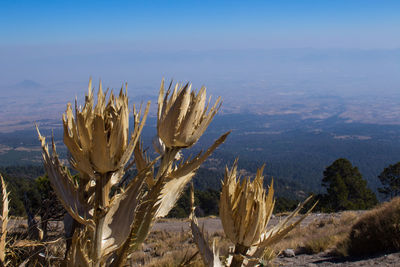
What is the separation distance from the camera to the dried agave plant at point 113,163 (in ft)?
3.14

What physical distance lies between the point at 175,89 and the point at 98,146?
40 centimetres

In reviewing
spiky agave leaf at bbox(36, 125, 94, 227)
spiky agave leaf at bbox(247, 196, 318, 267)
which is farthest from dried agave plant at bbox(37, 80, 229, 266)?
spiky agave leaf at bbox(247, 196, 318, 267)

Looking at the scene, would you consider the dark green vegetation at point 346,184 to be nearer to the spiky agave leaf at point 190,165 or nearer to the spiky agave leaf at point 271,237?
the spiky agave leaf at point 271,237

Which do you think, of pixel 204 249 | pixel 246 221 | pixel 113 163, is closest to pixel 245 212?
pixel 246 221

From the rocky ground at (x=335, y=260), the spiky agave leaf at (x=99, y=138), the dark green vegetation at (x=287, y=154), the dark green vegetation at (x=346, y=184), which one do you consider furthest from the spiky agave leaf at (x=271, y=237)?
the dark green vegetation at (x=287, y=154)

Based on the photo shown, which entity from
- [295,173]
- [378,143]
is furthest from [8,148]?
[378,143]

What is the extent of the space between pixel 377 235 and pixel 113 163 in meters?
7.87

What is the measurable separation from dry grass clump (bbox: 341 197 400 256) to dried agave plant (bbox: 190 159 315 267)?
6837 millimetres

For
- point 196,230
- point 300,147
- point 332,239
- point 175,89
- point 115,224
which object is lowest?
point 300,147

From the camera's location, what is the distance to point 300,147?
184125 mm

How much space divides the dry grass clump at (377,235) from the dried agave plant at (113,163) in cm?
707

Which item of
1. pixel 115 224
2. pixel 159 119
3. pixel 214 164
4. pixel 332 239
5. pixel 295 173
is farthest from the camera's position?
pixel 214 164

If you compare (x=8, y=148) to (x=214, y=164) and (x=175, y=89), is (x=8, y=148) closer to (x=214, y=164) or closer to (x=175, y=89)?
(x=214, y=164)

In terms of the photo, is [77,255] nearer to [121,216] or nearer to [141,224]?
[121,216]
